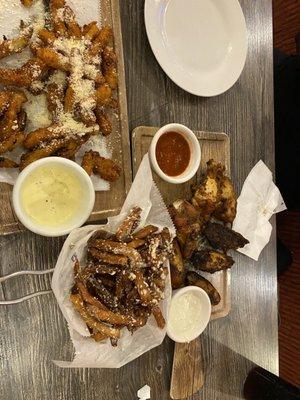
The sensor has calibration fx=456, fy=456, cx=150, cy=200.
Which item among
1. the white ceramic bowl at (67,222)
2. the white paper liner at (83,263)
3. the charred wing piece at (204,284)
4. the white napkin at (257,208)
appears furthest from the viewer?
the white napkin at (257,208)

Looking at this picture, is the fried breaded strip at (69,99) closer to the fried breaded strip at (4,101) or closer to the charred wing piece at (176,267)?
the fried breaded strip at (4,101)

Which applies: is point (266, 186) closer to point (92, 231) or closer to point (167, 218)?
point (167, 218)

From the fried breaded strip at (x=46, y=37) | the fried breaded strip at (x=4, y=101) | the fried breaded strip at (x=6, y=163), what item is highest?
the fried breaded strip at (x=46, y=37)

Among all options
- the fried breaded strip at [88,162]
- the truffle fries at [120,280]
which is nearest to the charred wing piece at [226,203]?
the truffle fries at [120,280]

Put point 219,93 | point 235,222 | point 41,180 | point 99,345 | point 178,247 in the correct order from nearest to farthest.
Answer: point 41,180
point 99,345
point 178,247
point 219,93
point 235,222

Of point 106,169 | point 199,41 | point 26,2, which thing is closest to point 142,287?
point 106,169

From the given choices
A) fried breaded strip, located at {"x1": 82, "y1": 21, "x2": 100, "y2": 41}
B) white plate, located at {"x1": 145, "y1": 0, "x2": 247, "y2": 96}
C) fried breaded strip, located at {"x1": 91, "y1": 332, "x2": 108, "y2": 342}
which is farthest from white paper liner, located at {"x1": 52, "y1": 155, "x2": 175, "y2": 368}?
white plate, located at {"x1": 145, "y1": 0, "x2": 247, "y2": 96}

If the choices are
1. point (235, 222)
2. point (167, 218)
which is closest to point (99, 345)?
point (167, 218)

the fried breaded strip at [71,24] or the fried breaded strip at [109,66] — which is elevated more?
the fried breaded strip at [71,24]
